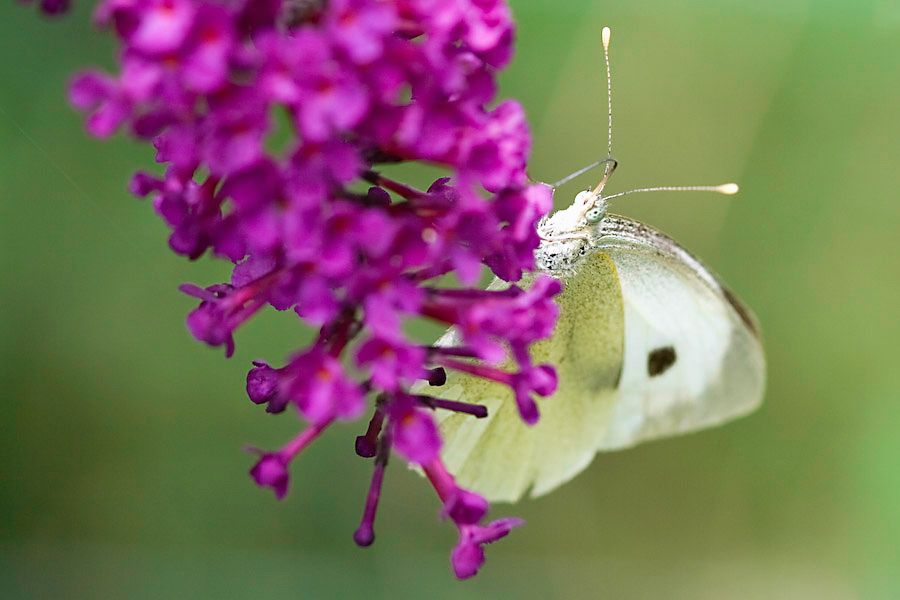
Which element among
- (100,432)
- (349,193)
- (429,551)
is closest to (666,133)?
(429,551)

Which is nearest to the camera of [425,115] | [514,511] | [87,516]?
[425,115]

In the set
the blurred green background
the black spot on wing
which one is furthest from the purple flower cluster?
the blurred green background

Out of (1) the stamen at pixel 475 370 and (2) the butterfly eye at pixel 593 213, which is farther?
(2) the butterfly eye at pixel 593 213

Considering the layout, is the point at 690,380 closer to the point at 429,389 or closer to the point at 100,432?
the point at 429,389

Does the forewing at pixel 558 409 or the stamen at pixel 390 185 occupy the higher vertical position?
the stamen at pixel 390 185

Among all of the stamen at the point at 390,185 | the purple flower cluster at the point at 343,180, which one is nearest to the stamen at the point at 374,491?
the purple flower cluster at the point at 343,180

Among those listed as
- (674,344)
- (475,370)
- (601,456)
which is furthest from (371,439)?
(601,456)

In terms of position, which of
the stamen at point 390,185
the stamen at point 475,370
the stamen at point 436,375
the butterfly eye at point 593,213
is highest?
the stamen at point 390,185

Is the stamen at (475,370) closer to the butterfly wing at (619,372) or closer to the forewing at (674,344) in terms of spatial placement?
the butterfly wing at (619,372)
